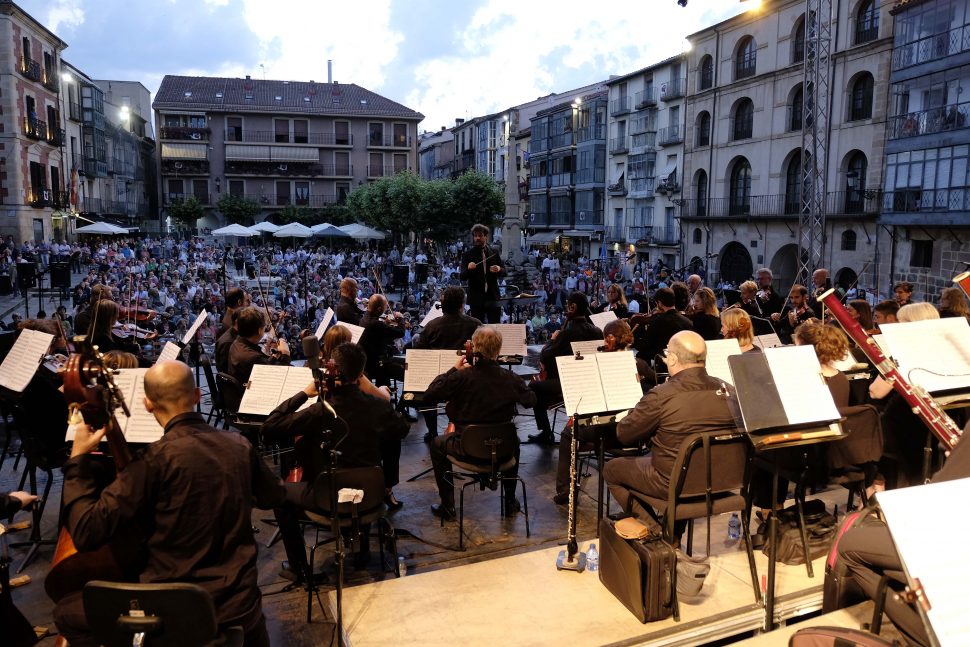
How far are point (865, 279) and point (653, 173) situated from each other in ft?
44.5

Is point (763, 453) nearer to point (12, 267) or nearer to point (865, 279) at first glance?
point (12, 267)

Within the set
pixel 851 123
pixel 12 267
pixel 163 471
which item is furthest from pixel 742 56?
pixel 163 471

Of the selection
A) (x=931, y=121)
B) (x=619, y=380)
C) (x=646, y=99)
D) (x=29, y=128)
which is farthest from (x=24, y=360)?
(x=646, y=99)

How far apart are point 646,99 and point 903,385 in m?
34.6

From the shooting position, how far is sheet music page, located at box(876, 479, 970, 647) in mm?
2000

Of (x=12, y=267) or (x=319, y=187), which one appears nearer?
(x=12, y=267)

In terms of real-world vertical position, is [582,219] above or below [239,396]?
above

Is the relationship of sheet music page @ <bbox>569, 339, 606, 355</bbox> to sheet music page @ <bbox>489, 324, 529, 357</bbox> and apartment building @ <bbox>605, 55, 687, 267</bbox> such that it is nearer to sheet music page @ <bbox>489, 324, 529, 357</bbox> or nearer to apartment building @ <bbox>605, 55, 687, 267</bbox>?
sheet music page @ <bbox>489, 324, 529, 357</bbox>

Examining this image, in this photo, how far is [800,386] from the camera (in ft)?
13.1

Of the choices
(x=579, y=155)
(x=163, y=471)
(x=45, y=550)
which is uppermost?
(x=579, y=155)

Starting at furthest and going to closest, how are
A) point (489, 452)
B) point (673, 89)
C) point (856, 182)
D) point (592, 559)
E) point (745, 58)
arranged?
point (673, 89), point (745, 58), point (856, 182), point (489, 452), point (592, 559)

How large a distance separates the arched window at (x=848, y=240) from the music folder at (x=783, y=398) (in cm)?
2390

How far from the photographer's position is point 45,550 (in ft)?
15.9

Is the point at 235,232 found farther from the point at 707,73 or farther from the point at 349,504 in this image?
the point at 349,504
